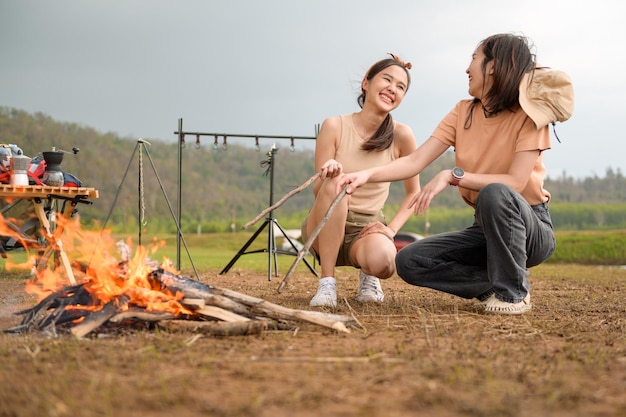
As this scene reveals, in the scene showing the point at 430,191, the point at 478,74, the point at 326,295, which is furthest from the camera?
the point at 326,295

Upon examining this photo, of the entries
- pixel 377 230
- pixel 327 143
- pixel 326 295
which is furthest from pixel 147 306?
pixel 327 143

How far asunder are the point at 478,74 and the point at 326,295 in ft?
5.11

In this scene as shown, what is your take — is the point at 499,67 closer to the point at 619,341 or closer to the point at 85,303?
the point at 619,341

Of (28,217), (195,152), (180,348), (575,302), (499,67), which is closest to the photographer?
(180,348)

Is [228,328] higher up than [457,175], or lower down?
lower down

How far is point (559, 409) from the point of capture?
1.86 m

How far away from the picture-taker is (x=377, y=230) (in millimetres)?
4078

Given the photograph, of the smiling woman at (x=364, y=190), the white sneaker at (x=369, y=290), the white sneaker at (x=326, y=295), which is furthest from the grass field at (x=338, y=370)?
the white sneaker at (x=369, y=290)

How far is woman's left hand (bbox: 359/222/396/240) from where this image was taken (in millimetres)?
4066

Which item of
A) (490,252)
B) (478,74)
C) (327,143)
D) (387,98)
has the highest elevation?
(478,74)

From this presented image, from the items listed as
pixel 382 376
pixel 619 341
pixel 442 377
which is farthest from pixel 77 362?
pixel 619 341

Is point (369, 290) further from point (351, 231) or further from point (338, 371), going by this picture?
point (338, 371)

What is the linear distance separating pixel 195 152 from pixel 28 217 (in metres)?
25.5

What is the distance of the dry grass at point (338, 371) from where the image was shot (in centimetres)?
184
